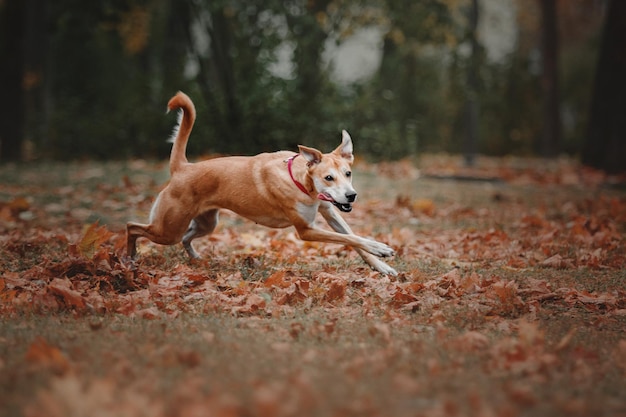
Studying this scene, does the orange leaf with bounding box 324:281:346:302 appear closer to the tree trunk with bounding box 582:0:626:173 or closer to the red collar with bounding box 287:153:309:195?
the red collar with bounding box 287:153:309:195

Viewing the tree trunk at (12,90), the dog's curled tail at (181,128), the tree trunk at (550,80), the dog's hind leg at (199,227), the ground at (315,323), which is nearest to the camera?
the ground at (315,323)

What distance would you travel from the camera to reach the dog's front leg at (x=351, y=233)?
5.78 metres

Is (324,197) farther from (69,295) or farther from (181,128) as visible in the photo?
(69,295)

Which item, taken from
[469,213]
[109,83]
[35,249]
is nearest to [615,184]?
[469,213]

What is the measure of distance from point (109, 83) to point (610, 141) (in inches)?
861

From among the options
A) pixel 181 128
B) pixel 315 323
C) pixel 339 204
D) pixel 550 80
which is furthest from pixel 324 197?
pixel 550 80

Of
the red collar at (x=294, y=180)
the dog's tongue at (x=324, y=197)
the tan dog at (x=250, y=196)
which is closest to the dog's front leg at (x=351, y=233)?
the tan dog at (x=250, y=196)

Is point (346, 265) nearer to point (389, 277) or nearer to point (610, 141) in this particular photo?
point (389, 277)

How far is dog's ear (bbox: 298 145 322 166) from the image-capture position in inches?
215

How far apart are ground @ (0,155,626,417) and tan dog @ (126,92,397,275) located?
29cm

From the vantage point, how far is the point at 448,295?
16.8 ft

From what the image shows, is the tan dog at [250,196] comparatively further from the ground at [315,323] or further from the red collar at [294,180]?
the ground at [315,323]

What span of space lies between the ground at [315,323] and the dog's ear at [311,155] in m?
0.90

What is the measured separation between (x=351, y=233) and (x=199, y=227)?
1.45 metres
